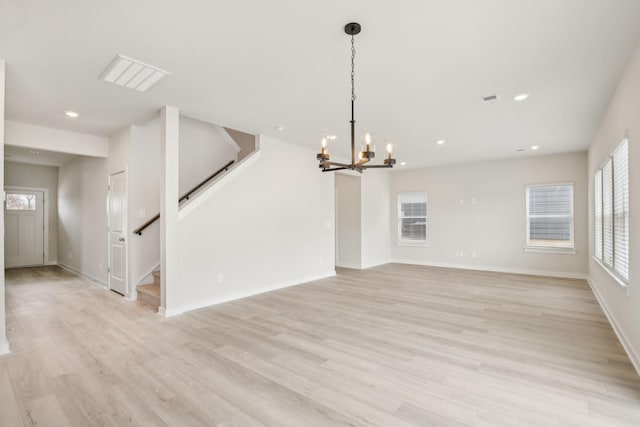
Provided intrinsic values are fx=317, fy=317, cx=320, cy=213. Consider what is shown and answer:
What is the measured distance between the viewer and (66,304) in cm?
464

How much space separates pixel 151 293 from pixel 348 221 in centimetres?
485

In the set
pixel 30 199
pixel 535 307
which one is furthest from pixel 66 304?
pixel 535 307

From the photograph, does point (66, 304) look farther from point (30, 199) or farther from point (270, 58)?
point (30, 199)

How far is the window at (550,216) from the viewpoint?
696cm

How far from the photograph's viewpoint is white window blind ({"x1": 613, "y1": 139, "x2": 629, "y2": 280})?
126 inches

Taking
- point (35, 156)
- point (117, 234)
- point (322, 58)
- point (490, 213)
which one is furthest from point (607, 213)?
point (35, 156)

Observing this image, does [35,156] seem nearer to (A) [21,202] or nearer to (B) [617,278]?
(A) [21,202]

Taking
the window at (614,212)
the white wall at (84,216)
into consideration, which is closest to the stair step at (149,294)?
the white wall at (84,216)

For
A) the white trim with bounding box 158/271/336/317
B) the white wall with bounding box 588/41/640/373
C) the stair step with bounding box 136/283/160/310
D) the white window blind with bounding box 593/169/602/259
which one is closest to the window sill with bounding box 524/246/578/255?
the white window blind with bounding box 593/169/602/259

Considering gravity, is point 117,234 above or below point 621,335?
above

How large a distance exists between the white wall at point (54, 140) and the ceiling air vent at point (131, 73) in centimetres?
269

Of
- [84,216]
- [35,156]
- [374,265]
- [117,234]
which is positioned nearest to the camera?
[117,234]

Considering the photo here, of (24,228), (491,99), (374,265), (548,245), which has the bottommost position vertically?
(374,265)

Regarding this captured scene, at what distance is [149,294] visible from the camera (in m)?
4.64
